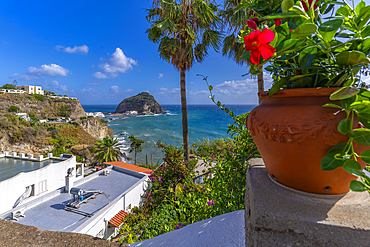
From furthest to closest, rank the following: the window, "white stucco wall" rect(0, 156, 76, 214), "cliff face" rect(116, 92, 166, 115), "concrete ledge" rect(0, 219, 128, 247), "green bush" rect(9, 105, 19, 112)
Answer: "cliff face" rect(116, 92, 166, 115) → "green bush" rect(9, 105, 19, 112) → the window → "white stucco wall" rect(0, 156, 76, 214) → "concrete ledge" rect(0, 219, 128, 247)

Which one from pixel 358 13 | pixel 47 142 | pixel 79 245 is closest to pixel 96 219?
pixel 79 245

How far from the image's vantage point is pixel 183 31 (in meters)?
5.97

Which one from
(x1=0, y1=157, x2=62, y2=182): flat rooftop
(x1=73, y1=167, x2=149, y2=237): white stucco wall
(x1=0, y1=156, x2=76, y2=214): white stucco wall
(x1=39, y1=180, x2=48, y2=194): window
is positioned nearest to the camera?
(x1=73, y1=167, x2=149, y2=237): white stucco wall

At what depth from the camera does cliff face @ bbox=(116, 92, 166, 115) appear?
300 feet

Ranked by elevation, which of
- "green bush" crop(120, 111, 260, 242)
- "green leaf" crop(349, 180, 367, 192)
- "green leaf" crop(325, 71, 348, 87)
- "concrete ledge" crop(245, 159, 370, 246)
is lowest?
"green bush" crop(120, 111, 260, 242)

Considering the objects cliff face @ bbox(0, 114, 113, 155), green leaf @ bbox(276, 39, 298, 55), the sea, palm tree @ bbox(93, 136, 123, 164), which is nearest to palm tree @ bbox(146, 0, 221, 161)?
green leaf @ bbox(276, 39, 298, 55)

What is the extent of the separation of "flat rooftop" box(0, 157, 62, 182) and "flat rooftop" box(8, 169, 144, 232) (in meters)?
4.47

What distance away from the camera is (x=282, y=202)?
1.97 ft

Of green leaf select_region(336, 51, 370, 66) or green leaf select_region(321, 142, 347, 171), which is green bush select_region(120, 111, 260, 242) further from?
green leaf select_region(336, 51, 370, 66)

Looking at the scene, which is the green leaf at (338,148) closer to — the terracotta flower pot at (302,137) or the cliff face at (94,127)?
the terracotta flower pot at (302,137)

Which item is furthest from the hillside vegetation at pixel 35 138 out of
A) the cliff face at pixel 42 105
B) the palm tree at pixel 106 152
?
the cliff face at pixel 42 105

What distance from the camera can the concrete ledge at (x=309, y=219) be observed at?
49cm

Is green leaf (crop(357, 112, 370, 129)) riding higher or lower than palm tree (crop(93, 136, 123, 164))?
higher

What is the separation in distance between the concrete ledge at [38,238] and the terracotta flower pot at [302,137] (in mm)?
1125
